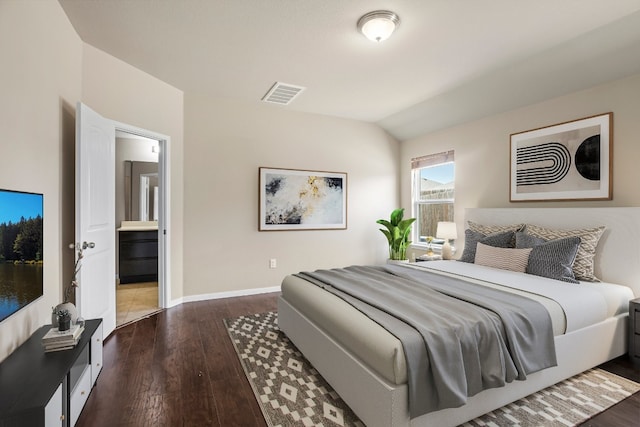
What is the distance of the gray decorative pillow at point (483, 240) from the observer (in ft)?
10.9

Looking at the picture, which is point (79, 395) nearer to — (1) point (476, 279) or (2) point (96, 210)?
(2) point (96, 210)

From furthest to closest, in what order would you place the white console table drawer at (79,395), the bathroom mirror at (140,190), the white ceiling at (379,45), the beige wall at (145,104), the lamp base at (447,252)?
the bathroom mirror at (140,190) < the lamp base at (447,252) < the beige wall at (145,104) < the white ceiling at (379,45) < the white console table drawer at (79,395)

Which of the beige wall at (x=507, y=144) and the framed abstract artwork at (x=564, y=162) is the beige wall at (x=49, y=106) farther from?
the framed abstract artwork at (x=564, y=162)

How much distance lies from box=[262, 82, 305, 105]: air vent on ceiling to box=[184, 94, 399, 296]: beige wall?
27 centimetres

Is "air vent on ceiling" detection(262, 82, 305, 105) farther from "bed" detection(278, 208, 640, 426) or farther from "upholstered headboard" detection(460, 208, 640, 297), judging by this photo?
"upholstered headboard" detection(460, 208, 640, 297)

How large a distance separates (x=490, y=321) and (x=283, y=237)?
3.22 metres

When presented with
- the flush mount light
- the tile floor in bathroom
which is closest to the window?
the flush mount light

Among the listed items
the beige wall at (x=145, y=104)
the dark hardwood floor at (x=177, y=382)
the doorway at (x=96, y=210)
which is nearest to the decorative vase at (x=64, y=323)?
the dark hardwood floor at (x=177, y=382)

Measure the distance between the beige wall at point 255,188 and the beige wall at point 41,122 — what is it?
1.50 metres

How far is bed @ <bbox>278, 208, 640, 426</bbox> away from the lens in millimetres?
1555

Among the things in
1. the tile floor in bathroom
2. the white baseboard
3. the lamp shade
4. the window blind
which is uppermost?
the window blind

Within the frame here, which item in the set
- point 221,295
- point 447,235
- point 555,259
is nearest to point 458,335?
point 555,259

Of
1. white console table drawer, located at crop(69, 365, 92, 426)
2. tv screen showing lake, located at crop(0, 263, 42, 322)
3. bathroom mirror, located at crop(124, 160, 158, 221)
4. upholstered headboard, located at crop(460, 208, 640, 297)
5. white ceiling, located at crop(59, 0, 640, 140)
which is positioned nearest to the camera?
tv screen showing lake, located at crop(0, 263, 42, 322)

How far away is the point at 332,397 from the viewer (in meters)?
1.96
